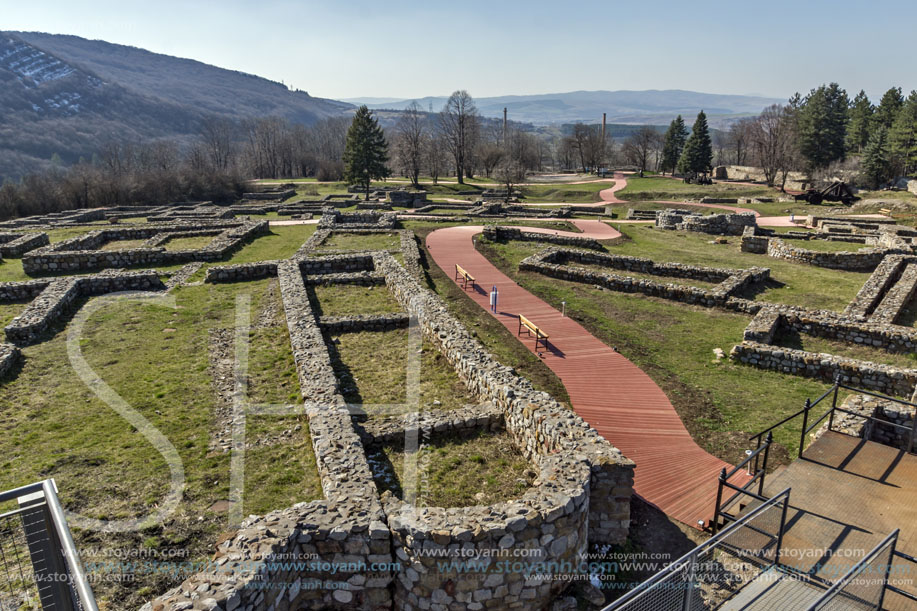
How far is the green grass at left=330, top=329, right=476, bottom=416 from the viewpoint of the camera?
11.4 metres

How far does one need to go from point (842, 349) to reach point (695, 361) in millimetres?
4930

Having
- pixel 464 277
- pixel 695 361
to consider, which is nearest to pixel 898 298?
pixel 695 361

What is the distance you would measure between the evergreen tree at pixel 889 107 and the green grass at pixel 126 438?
84.5m

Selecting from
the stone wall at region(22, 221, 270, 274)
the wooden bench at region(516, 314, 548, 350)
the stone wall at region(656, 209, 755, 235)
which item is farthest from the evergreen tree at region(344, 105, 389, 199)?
the wooden bench at region(516, 314, 548, 350)

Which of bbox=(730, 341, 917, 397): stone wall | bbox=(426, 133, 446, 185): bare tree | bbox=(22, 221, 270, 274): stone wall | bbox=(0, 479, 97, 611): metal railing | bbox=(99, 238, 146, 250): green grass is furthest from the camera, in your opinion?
bbox=(426, 133, 446, 185): bare tree

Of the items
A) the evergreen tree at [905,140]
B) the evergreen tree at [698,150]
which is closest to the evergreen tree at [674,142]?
the evergreen tree at [698,150]

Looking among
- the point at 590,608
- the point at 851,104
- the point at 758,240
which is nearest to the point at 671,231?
the point at 758,240

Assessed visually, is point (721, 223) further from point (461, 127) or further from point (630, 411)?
point (461, 127)

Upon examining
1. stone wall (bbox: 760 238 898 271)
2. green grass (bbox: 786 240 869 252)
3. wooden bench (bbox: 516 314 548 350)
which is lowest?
wooden bench (bbox: 516 314 548 350)

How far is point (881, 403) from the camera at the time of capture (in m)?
10.7

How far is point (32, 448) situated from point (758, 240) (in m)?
33.9

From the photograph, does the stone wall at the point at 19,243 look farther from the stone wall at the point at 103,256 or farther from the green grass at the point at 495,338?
the green grass at the point at 495,338

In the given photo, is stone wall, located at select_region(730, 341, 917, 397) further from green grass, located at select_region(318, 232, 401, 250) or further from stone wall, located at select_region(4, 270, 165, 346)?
stone wall, located at select_region(4, 270, 165, 346)

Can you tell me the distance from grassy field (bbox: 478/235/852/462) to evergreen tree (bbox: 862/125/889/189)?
4900cm
